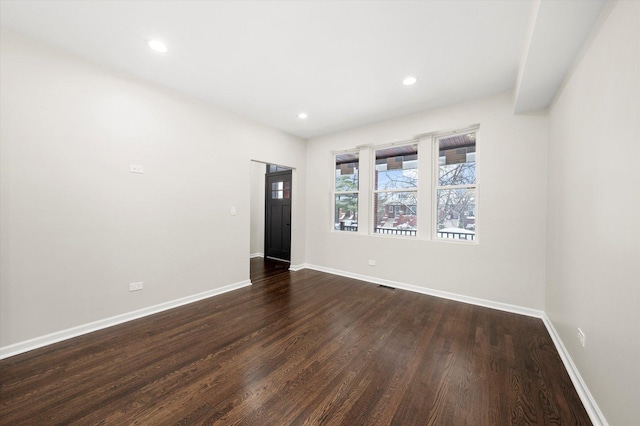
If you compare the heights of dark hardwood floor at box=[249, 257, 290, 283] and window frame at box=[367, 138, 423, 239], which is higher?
window frame at box=[367, 138, 423, 239]

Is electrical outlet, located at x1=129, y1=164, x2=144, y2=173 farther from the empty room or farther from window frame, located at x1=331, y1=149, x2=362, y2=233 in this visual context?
window frame, located at x1=331, y1=149, x2=362, y2=233

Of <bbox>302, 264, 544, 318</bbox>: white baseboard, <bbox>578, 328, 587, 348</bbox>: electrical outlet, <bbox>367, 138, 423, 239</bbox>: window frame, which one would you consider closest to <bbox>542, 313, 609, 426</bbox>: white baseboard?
<bbox>578, 328, 587, 348</bbox>: electrical outlet

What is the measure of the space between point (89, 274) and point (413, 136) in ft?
15.0

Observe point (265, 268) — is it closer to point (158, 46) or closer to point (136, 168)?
point (136, 168)

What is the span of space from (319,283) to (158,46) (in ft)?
12.2

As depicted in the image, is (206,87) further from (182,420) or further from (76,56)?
(182,420)

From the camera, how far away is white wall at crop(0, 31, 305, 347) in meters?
2.11

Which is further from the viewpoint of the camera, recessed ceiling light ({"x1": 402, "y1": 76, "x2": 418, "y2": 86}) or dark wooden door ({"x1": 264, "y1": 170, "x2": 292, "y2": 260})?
dark wooden door ({"x1": 264, "y1": 170, "x2": 292, "y2": 260})

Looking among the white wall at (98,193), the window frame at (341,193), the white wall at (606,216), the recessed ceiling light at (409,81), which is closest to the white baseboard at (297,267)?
the window frame at (341,193)

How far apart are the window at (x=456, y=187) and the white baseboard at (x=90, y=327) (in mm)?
3674

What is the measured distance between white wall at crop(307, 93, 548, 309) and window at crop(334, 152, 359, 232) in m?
0.79

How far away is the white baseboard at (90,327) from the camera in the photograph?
2089 mm

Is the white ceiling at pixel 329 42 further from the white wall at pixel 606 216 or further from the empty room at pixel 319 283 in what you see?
the white wall at pixel 606 216

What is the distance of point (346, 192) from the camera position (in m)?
4.79
